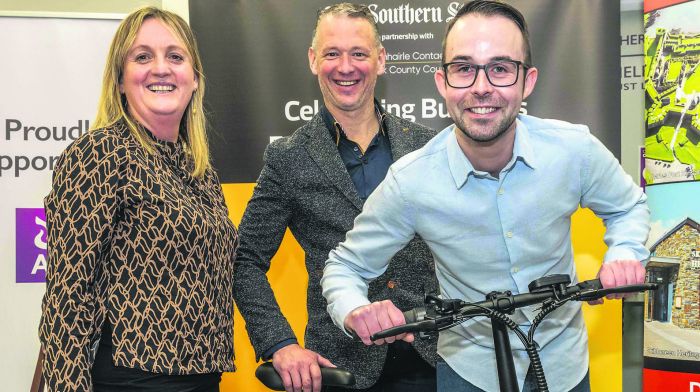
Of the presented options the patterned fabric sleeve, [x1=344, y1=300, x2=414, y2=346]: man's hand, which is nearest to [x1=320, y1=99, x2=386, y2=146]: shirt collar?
the patterned fabric sleeve

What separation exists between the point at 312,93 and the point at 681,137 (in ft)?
6.16

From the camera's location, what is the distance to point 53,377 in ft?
7.02

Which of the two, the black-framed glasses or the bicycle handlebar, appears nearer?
the bicycle handlebar

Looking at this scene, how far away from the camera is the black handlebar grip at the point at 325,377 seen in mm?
2393

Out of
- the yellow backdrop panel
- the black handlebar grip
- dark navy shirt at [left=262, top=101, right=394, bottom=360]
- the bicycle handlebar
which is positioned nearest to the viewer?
the bicycle handlebar

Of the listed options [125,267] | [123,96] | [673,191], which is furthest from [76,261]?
[673,191]

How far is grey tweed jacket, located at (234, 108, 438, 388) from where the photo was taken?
2.81m

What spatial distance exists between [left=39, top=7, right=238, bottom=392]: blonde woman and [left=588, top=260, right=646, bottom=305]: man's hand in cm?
117

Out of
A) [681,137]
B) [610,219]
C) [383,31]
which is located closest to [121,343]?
[610,219]

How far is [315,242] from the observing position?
2922mm

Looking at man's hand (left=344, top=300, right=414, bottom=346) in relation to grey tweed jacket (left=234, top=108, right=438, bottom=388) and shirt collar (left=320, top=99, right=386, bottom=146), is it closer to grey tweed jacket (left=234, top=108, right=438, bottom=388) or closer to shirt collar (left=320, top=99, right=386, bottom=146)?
grey tweed jacket (left=234, top=108, right=438, bottom=388)

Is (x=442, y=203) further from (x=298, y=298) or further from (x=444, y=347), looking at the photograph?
(x=298, y=298)

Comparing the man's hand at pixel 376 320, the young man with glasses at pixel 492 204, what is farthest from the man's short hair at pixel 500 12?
the man's hand at pixel 376 320

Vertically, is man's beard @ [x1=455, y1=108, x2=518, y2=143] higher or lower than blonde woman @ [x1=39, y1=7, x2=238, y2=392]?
higher
